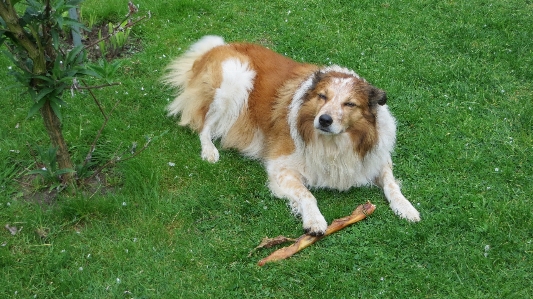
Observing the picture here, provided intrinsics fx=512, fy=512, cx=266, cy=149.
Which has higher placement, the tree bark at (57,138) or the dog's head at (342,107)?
the dog's head at (342,107)

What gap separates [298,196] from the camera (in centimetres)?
414

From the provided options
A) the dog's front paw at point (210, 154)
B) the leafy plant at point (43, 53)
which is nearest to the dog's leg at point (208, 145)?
the dog's front paw at point (210, 154)

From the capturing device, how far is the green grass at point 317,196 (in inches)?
134

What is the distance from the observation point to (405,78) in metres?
5.68

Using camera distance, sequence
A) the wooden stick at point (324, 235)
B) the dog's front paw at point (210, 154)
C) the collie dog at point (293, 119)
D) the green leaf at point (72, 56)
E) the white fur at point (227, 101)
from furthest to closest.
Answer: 1. the white fur at point (227, 101)
2. the dog's front paw at point (210, 154)
3. the collie dog at point (293, 119)
4. the wooden stick at point (324, 235)
5. the green leaf at point (72, 56)

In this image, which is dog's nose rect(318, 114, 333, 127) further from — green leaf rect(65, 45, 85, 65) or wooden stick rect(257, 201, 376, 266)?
green leaf rect(65, 45, 85, 65)

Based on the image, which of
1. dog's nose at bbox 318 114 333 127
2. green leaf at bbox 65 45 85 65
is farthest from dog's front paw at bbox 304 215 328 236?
green leaf at bbox 65 45 85 65

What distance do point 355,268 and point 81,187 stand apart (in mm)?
2229

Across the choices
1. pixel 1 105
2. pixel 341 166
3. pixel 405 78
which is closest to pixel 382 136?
pixel 341 166

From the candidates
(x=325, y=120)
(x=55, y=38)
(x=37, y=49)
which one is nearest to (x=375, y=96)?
(x=325, y=120)

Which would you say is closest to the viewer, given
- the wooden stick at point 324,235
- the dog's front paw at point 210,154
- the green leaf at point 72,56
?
the green leaf at point 72,56

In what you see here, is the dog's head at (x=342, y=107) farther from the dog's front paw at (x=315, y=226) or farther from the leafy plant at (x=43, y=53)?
the leafy plant at (x=43, y=53)

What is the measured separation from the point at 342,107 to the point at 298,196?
2.62ft

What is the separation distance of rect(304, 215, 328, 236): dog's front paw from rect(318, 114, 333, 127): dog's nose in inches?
27.8
